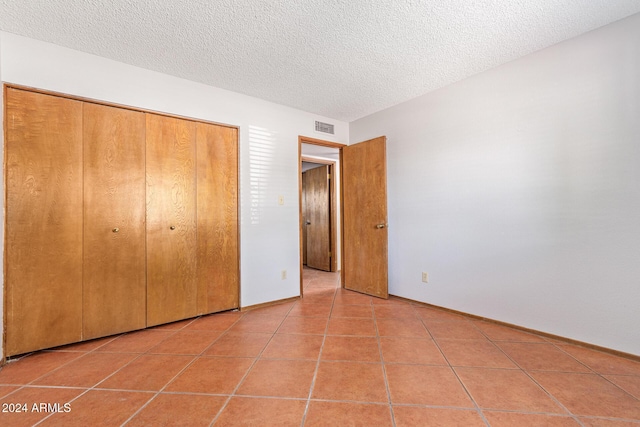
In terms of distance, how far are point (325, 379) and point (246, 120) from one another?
262 cm

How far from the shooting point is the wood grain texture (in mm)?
2742

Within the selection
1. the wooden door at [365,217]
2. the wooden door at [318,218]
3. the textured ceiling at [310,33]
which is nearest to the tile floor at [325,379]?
the wooden door at [365,217]

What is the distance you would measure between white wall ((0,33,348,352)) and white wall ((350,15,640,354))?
1.46m

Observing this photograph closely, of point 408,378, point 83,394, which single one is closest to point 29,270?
point 83,394

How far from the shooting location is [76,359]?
1939mm

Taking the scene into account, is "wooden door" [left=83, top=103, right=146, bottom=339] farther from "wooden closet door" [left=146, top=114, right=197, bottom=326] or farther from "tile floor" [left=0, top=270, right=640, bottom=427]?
"tile floor" [left=0, top=270, right=640, bottom=427]

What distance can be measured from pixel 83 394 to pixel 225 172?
2026 mm

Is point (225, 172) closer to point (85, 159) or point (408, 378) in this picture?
point (85, 159)

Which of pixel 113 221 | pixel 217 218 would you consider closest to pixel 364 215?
pixel 217 218

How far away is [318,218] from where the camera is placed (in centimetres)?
532

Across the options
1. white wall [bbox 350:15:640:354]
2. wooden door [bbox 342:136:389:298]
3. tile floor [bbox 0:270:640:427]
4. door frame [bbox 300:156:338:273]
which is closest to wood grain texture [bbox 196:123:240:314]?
tile floor [bbox 0:270:640:427]

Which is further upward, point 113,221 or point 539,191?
point 539,191

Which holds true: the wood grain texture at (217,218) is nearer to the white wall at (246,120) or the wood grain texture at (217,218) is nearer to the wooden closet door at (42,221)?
the white wall at (246,120)

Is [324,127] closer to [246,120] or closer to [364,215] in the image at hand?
[246,120]
